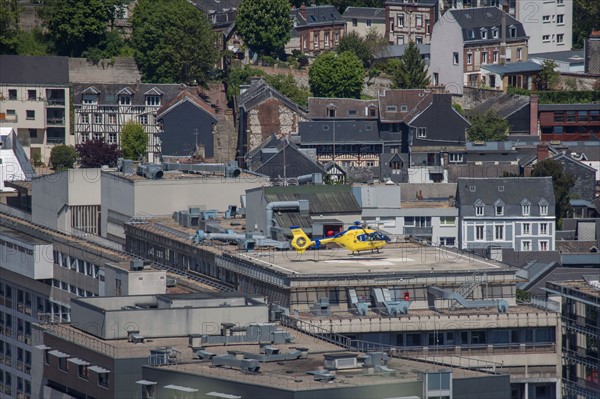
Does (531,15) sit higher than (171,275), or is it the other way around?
(531,15)

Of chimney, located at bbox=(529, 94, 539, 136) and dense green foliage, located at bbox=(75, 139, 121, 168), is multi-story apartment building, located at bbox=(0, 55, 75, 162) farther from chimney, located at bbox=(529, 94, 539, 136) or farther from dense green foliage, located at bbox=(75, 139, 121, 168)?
chimney, located at bbox=(529, 94, 539, 136)

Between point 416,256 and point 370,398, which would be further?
point 416,256

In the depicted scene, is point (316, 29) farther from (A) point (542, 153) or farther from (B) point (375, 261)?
(B) point (375, 261)

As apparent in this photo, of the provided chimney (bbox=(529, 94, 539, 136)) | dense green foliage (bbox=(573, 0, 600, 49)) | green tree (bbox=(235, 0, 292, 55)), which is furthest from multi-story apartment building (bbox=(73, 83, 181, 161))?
dense green foliage (bbox=(573, 0, 600, 49))

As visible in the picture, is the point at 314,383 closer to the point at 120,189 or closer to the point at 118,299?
the point at 118,299

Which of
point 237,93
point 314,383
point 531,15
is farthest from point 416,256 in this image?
point 531,15

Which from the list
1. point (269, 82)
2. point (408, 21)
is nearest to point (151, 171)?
point (269, 82)

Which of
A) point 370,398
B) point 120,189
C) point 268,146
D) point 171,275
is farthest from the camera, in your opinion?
point 268,146

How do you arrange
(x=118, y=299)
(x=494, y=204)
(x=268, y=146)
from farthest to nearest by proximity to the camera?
(x=268, y=146) → (x=494, y=204) → (x=118, y=299)
